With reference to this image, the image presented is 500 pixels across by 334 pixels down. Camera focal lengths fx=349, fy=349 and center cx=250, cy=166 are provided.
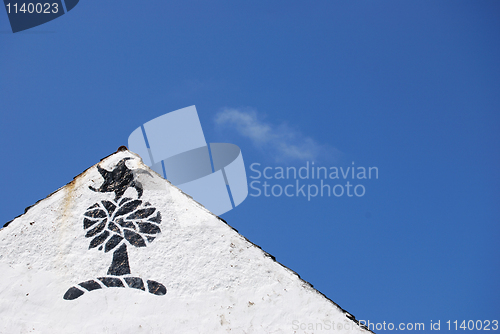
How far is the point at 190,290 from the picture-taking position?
4508mm

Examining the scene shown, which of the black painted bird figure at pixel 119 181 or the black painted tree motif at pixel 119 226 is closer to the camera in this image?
the black painted tree motif at pixel 119 226

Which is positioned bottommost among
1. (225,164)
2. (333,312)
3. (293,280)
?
(333,312)

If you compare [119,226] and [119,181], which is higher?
[119,181]

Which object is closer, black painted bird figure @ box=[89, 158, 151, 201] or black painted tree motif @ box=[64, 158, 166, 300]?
black painted tree motif @ box=[64, 158, 166, 300]

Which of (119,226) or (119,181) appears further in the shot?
(119,181)

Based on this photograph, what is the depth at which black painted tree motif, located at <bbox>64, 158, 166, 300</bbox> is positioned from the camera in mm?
4484

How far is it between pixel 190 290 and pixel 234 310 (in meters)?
0.62

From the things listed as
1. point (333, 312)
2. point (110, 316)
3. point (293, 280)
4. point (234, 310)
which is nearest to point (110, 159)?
point (110, 316)

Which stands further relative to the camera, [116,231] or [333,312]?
[116,231]

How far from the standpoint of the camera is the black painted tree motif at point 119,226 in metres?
4.48

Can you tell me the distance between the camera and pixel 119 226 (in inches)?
194

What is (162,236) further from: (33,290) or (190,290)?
(33,290)

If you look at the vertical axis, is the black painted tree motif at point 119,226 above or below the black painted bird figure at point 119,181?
below

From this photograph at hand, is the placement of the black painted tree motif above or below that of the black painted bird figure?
below
